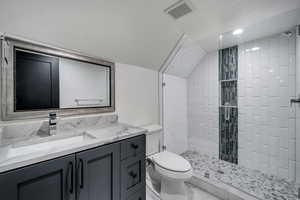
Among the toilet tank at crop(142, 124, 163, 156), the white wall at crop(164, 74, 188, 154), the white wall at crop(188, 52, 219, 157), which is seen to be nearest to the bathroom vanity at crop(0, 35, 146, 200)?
the toilet tank at crop(142, 124, 163, 156)

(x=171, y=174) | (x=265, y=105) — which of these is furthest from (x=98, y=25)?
(x=265, y=105)

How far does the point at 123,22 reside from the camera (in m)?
1.31

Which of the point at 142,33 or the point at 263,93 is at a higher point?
the point at 142,33

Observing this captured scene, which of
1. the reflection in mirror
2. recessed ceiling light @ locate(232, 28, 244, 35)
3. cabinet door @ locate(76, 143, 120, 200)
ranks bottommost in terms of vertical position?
cabinet door @ locate(76, 143, 120, 200)

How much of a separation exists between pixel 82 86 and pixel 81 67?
20cm

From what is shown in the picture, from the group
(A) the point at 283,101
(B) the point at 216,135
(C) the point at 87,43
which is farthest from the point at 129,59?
(A) the point at 283,101

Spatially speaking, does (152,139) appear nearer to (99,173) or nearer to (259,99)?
(99,173)

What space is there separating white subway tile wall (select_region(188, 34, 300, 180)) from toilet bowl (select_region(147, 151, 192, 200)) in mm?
1194

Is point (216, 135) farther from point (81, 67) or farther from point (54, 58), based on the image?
point (54, 58)

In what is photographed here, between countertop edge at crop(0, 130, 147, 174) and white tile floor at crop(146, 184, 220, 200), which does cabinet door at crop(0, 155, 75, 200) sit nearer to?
countertop edge at crop(0, 130, 147, 174)

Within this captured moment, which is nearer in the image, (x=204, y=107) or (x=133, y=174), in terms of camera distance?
(x=133, y=174)

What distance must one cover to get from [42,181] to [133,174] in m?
0.65

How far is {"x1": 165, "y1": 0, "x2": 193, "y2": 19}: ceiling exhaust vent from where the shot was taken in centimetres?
126

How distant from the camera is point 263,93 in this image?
1913 millimetres
